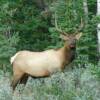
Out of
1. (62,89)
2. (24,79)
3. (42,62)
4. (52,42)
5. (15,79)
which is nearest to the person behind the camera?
(62,89)

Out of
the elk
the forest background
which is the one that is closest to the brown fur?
the elk

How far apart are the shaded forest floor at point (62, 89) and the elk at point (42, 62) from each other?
0.28 metres

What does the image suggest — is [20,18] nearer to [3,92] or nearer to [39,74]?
[39,74]

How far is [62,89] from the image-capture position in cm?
1005

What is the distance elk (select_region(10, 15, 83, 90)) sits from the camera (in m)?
12.4

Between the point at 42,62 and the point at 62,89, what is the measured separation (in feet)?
8.33

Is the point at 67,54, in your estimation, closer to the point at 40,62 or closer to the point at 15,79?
the point at 40,62

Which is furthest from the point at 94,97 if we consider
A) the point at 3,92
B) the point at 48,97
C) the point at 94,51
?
the point at 94,51

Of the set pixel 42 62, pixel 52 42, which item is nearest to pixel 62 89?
pixel 42 62

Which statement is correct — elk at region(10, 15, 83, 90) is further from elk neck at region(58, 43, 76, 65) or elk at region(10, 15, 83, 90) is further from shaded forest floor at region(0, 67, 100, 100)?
shaded forest floor at region(0, 67, 100, 100)

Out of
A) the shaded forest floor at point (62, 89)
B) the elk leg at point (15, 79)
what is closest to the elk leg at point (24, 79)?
the elk leg at point (15, 79)

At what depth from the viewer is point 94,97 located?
29.2 feet

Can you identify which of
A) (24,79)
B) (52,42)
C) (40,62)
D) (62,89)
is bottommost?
(52,42)

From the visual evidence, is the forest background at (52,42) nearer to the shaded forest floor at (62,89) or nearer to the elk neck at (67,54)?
the shaded forest floor at (62,89)
